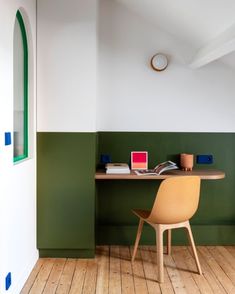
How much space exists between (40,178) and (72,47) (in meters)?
1.21

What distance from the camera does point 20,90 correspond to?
2756 millimetres

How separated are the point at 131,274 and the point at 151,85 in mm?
1847

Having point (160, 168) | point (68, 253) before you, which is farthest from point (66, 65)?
point (68, 253)

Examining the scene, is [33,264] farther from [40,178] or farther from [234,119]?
[234,119]

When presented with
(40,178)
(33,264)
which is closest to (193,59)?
(40,178)

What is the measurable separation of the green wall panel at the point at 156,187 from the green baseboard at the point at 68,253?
35 cm

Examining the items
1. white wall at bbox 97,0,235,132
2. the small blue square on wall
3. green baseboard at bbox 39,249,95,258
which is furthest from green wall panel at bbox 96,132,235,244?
the small blue square on wall

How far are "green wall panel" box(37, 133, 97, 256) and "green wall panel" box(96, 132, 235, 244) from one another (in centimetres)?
42

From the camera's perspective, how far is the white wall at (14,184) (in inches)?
83.4

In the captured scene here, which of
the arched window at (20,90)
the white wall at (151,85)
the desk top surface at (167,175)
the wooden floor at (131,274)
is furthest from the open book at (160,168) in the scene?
the arched window at (20,90)

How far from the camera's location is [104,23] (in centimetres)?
348

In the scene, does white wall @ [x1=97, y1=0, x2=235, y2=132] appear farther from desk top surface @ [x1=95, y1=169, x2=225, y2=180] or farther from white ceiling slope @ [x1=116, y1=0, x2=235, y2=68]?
desk top surface @ [x1=95, y1=169, x2=225, y2=180]

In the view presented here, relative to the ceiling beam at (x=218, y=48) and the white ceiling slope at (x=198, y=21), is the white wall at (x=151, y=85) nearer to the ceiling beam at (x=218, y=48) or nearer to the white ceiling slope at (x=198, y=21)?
the white ceiling slope at (x=198, y=21)

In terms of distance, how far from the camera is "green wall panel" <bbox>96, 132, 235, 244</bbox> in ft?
11.6
